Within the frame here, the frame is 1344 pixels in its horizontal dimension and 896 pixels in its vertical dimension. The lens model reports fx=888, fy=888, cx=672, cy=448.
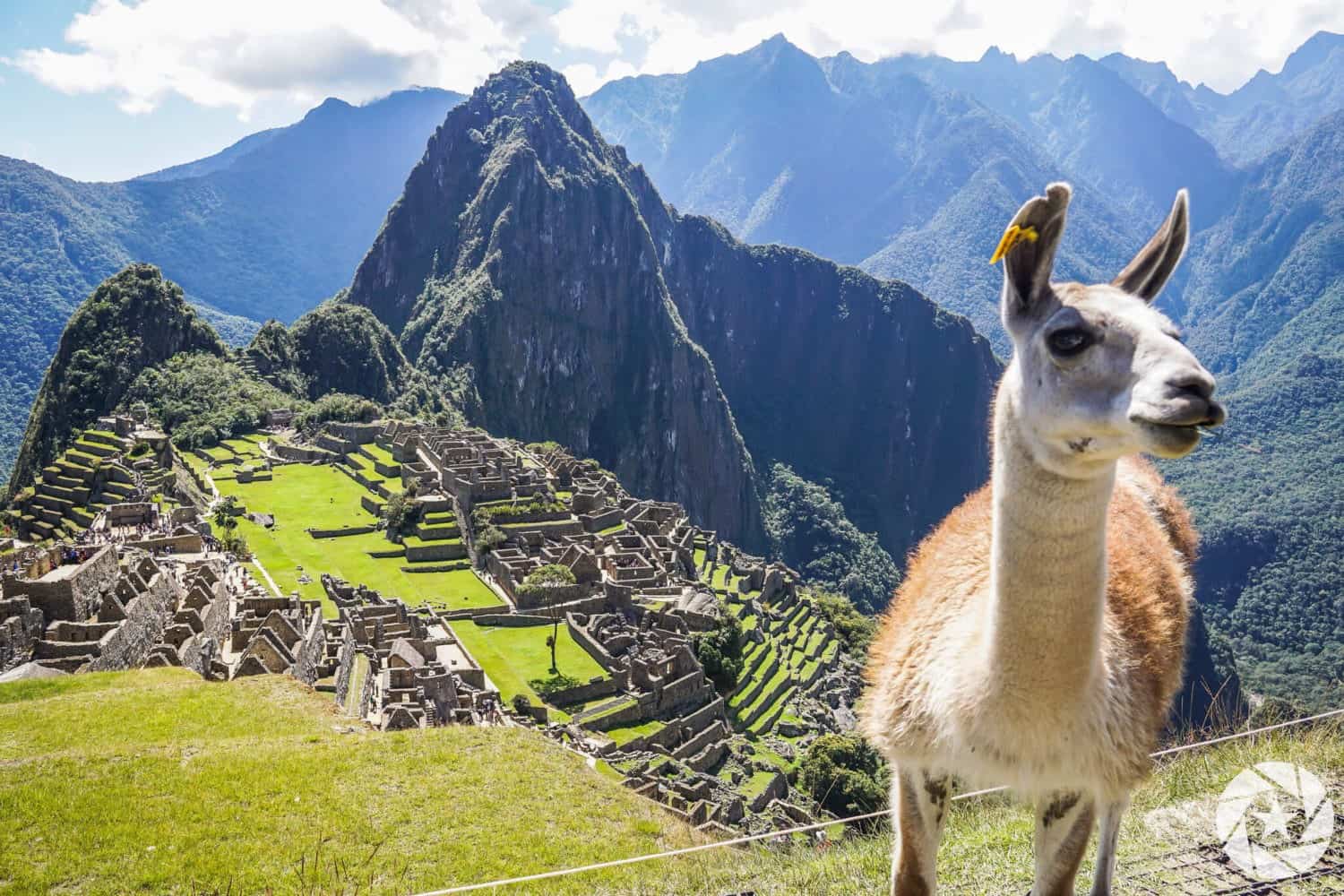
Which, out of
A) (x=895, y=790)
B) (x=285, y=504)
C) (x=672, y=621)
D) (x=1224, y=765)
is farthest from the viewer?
(x=285, y=504)

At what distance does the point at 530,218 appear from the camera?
315ft

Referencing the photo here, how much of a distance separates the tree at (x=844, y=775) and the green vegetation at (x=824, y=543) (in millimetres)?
48206

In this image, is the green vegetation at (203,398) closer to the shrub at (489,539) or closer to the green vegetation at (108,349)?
the green vegetation at (108,349)

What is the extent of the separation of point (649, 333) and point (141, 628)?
88709 mm

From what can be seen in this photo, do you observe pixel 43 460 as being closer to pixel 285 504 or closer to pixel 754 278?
pixel 285 504

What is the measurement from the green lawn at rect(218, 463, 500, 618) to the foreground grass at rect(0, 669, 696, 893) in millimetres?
12402

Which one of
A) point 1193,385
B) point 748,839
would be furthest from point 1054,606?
point 748,839

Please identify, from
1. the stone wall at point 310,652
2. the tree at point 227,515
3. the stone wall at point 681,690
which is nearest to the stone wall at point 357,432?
the tree at point 227,515

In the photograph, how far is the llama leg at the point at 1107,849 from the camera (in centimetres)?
Result: 307

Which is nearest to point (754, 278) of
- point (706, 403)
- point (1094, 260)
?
point (706, 403)

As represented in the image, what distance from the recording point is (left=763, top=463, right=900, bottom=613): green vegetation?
77188 mm

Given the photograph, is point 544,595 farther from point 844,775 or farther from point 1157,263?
point 1157,263

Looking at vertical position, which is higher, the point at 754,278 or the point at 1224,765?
the point at 754,278

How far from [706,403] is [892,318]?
132 ft
